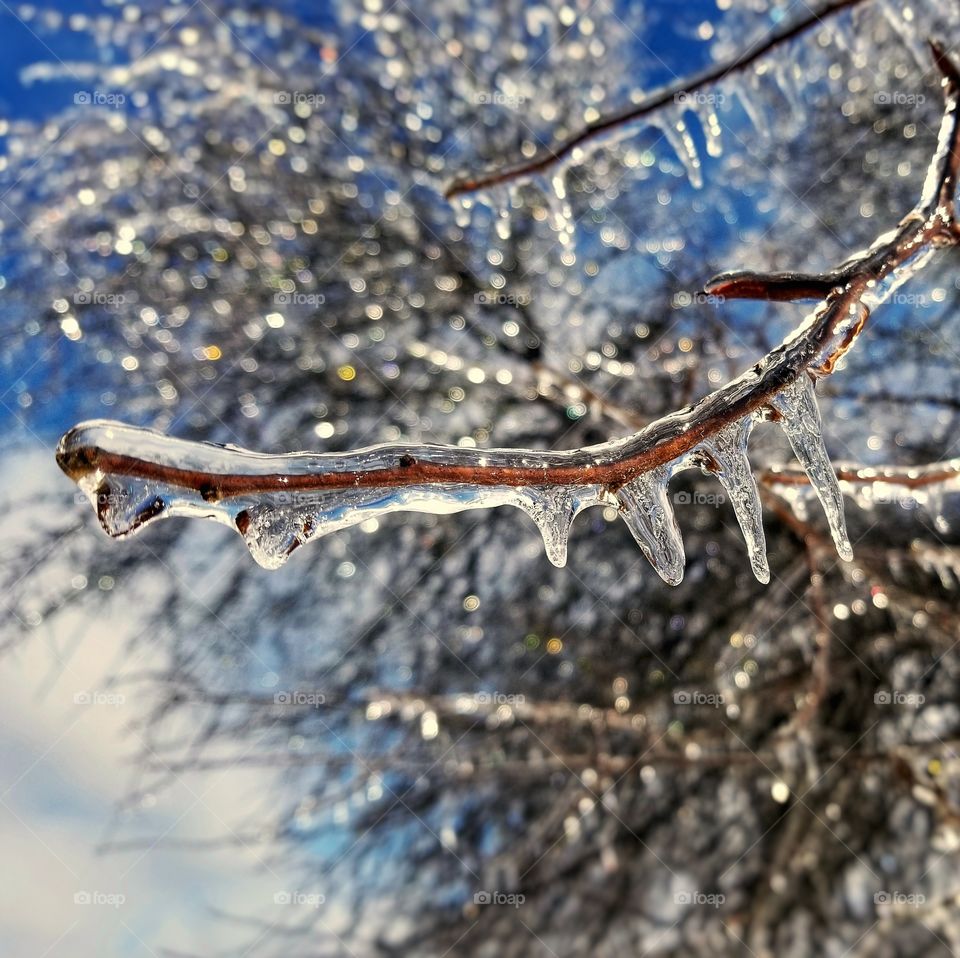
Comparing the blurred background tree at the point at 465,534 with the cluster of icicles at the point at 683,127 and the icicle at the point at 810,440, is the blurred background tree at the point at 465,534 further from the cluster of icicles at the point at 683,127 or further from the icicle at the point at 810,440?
the icicle at the point at 810,440

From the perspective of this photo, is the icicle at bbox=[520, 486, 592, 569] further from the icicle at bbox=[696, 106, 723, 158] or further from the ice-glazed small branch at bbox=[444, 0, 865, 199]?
the icicle at bbox=[696, 106, 723, 158]

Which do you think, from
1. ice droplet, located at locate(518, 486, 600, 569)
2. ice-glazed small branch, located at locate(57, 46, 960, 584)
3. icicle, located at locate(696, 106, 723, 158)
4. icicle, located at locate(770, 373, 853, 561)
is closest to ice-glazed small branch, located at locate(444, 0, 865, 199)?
ice-glazed small branch, located at locate(57, 46, 960, 584)

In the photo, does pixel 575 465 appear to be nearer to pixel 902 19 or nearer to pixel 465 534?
pixel 902 19

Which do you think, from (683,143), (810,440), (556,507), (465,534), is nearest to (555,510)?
(556,507)

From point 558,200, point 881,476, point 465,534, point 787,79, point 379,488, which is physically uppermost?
point 787,79

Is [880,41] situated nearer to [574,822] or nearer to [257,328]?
[257,328]

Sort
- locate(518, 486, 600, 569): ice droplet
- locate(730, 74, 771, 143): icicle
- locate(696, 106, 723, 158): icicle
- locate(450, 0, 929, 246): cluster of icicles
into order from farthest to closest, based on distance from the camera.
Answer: locate(696, 106, 723, 158): icicle, locate(730, 74, 771, 143): icicle, locate(450, 0, 929, 246): cluster of icicles, locate(518, 486, 600, 569): ice droplet

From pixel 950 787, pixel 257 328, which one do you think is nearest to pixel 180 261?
pixel 257 328
